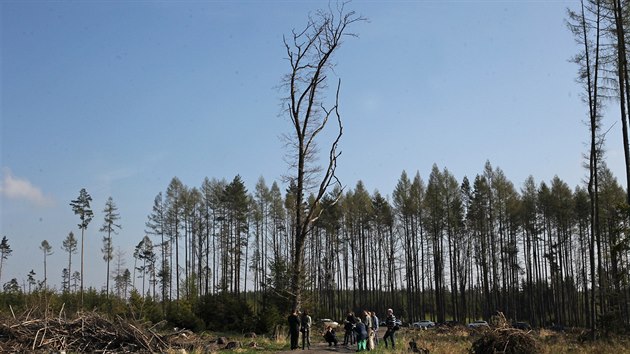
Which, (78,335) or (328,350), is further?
(328,350)

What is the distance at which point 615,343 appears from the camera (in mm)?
20641

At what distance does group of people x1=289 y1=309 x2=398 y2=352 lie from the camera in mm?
18812

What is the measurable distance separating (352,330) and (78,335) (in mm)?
9461

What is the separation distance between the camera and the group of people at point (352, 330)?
18812mm

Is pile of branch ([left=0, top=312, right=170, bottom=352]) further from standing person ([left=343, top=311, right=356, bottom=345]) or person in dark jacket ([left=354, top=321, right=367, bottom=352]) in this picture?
standing person ([left=343, top=311, right=356, bottom=345])

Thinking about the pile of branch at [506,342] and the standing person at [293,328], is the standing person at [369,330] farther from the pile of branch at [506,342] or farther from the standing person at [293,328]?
the pile of branch at [506,342]

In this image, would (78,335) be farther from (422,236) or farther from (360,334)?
(422,236)

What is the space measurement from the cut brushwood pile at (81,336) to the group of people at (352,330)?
11.1 feet

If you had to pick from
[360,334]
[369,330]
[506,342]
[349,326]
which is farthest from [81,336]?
[506,342]

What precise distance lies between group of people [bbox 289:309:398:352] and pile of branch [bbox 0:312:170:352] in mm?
4194

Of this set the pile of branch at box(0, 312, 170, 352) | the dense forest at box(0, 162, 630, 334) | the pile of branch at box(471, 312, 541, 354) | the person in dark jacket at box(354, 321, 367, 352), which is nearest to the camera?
the pile of branch at box(0, 312, 170, 352)

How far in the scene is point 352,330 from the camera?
838 inches

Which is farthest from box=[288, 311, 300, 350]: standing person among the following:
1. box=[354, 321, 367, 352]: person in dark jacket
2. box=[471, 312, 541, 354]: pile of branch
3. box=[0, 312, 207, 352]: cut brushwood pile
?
box=[471, 312, 541, 354]: pile of branch

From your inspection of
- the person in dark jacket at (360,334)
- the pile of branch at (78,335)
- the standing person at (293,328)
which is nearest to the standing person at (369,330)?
the person in dark jacket at (360,334)
